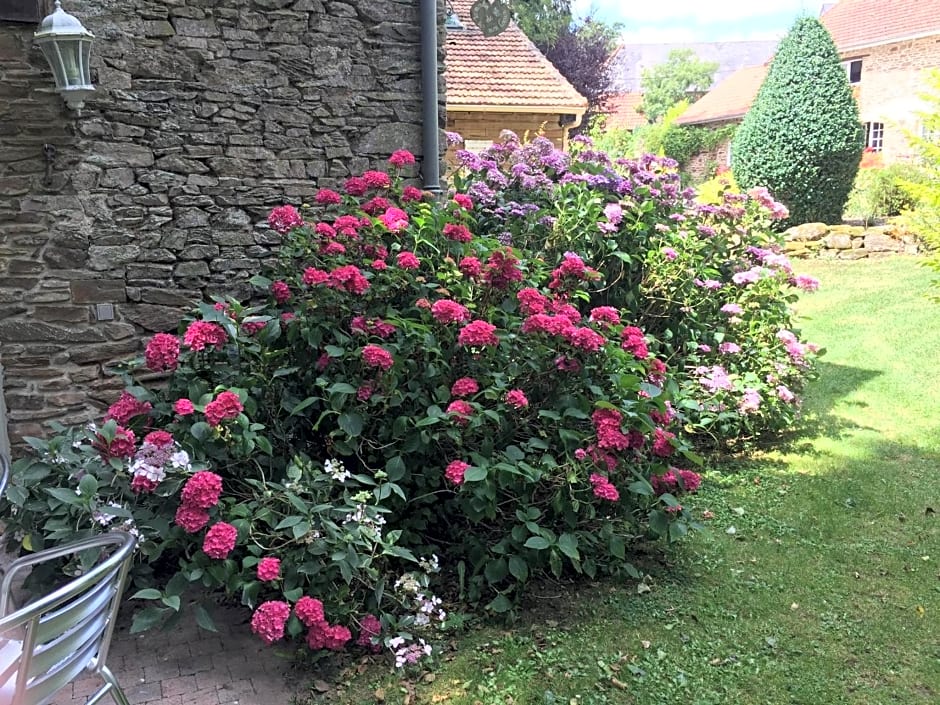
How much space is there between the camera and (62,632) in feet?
5.31

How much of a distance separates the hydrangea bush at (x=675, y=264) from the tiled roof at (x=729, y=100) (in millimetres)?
20623

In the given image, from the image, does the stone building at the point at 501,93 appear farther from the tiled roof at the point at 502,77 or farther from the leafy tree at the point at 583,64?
the leafy tree at the point at 583,64

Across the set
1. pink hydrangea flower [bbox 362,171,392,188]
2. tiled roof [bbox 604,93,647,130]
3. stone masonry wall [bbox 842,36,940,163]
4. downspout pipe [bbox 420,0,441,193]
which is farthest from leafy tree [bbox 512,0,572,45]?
pink hydrangea flower [bbox 362,171,392,188]

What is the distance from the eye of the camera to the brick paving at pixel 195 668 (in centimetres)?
248

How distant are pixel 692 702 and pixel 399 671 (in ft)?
3.25

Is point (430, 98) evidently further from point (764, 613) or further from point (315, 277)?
point (764, 613)

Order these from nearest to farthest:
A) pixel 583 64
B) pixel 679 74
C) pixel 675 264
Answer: pixel 675 264
pixel 583 64
pixel 679 74

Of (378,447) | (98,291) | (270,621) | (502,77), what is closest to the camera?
(270,621)

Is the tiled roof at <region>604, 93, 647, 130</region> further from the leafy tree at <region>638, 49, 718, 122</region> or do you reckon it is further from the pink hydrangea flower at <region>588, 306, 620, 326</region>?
the pink hydrangea flower at <region>588, 306, 620, 326</region>

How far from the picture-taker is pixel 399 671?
2.62 metres

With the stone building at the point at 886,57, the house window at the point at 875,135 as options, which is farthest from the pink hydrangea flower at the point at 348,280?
the house window at the point at 875,135

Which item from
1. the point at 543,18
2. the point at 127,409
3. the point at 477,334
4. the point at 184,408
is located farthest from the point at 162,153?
the point at 543,18

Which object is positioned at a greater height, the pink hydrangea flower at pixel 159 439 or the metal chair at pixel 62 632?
the pink hydrangea flower at pixel 159 439

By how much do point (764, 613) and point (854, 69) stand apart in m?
21.3
